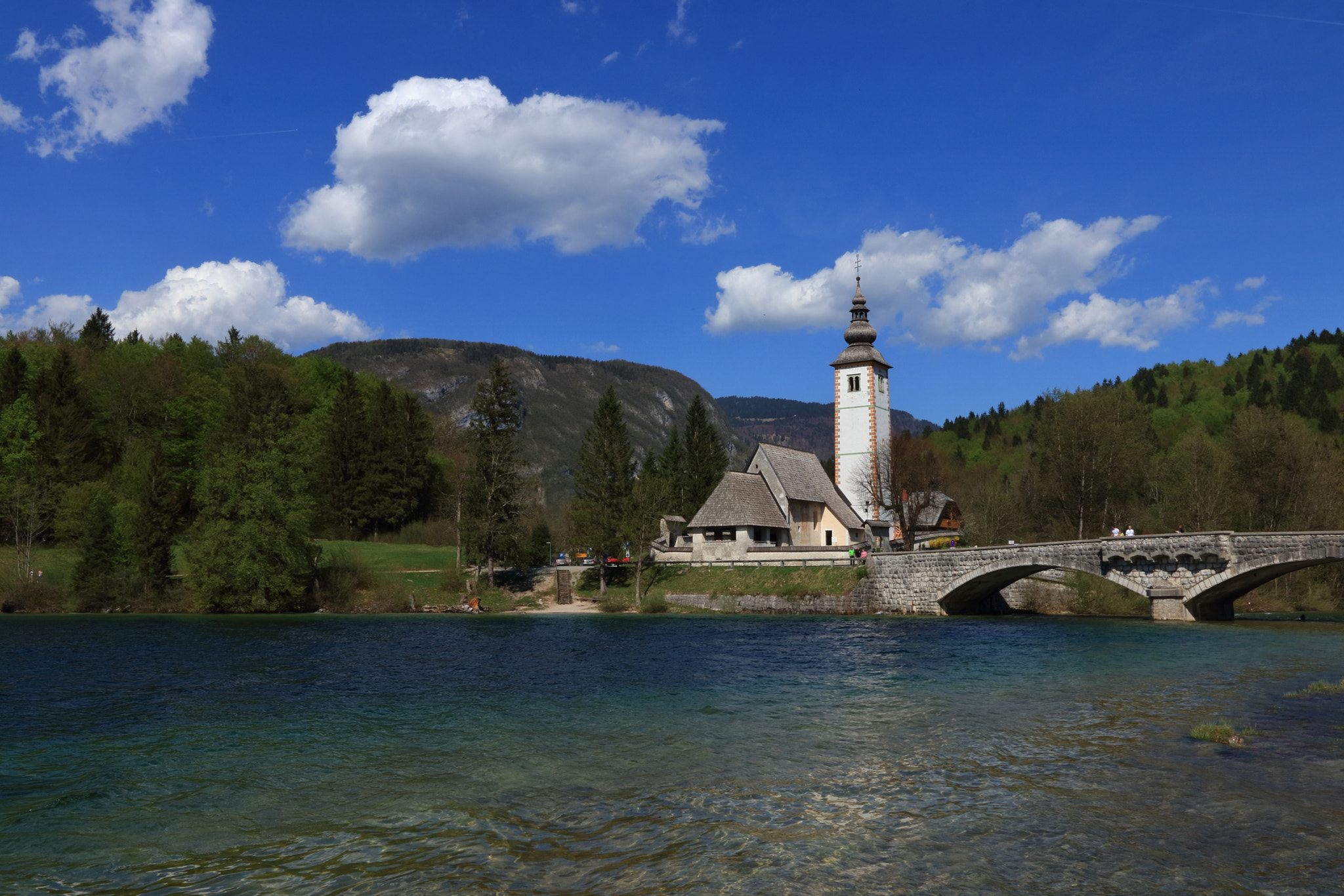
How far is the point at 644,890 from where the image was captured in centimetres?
856

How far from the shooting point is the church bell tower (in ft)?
250

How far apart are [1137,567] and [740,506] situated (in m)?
28.1

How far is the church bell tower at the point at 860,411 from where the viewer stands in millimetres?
76312

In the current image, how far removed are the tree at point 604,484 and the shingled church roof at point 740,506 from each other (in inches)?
251

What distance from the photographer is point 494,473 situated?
64438 mm

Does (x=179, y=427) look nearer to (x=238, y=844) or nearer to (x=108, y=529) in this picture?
(x=108, y=529)

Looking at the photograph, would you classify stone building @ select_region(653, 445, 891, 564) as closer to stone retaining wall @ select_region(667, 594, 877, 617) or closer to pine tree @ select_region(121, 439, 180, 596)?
stone retaining wall @ select_region(667, 594, 877, 617)

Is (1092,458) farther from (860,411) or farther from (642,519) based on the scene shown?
Answer: (642,519)

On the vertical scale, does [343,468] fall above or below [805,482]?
above

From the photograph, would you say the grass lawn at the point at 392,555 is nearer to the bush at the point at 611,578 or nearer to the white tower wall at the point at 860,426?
the bush at the point at 611,578

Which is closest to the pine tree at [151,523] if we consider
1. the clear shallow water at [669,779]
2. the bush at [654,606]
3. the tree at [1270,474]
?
the clear shallow water at [669,779]

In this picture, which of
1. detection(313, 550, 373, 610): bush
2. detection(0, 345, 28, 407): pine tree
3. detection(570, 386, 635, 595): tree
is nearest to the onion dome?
detection(570, 386, 635, 595): tree

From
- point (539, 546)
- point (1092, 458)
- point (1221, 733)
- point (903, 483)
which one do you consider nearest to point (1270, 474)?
point (1092, 458)

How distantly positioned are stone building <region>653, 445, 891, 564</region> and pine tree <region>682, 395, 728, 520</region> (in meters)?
10.8
